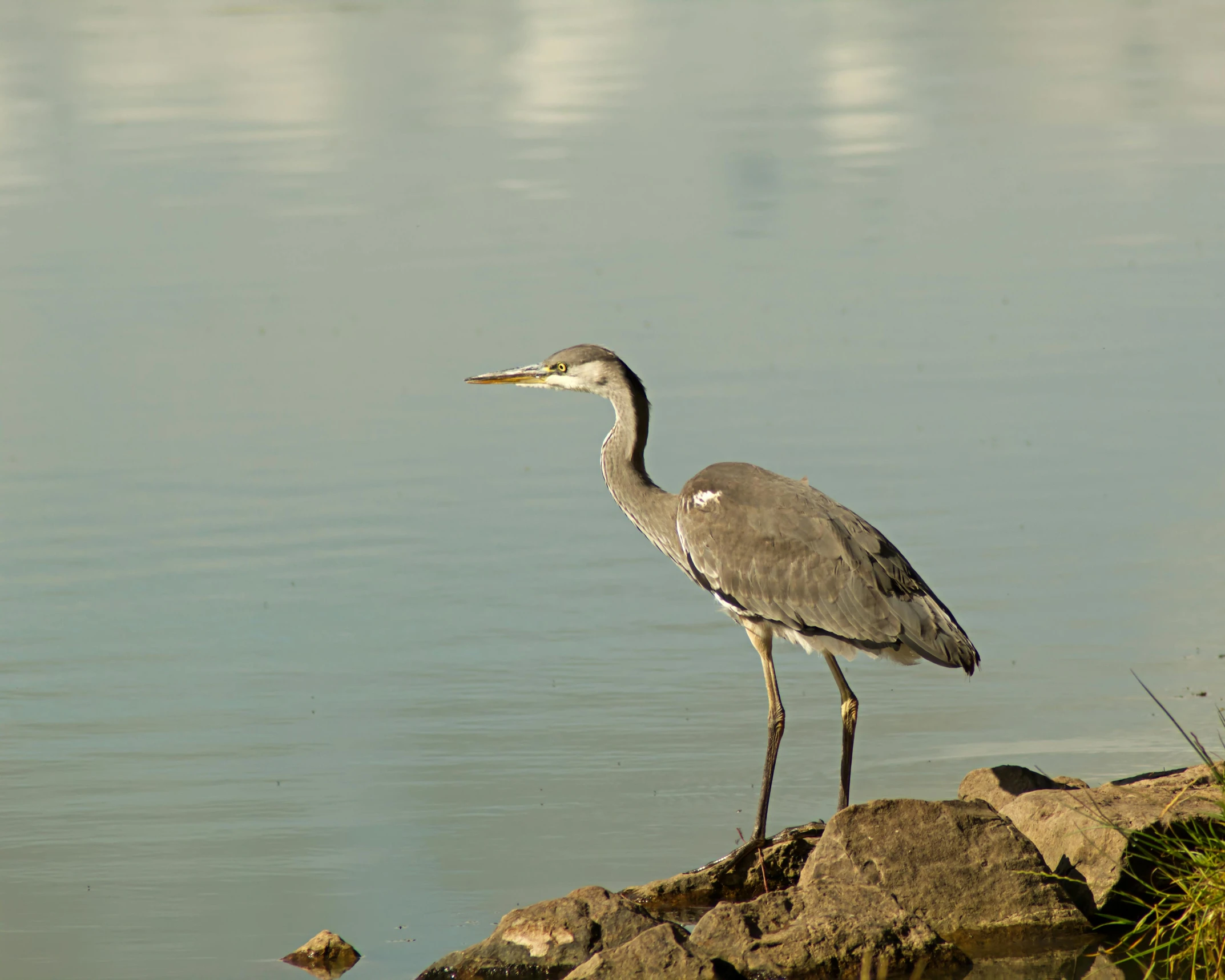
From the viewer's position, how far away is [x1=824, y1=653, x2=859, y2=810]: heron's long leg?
6.99 m

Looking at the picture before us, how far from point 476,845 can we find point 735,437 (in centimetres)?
538

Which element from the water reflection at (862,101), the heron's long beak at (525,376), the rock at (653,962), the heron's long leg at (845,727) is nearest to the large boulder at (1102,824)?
the heron's long leg at (845,727)

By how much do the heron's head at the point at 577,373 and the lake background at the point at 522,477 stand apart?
138 cm

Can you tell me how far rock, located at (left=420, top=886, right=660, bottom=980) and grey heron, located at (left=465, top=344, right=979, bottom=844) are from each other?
3.82ft

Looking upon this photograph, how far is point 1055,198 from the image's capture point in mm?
19031

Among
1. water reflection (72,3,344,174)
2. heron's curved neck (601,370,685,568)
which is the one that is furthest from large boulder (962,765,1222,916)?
water reflection (72,3,344,174)

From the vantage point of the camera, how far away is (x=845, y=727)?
717cm

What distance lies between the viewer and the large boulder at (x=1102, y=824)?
6062 millimetres

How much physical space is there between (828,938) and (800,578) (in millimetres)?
1970

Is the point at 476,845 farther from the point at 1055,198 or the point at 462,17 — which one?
the point at 462,17

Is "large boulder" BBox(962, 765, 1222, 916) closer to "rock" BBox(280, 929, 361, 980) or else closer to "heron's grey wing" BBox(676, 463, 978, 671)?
"heron's grey wing" BBox(676, 463, 978, 671)

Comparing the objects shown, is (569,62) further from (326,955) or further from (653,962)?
(653,962)

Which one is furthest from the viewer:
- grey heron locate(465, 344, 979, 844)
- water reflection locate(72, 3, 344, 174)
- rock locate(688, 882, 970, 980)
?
water reflection locate(72, 3, 344, 174)

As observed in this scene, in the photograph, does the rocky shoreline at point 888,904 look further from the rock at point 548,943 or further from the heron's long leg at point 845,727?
the heron's long leg at point 845,727
